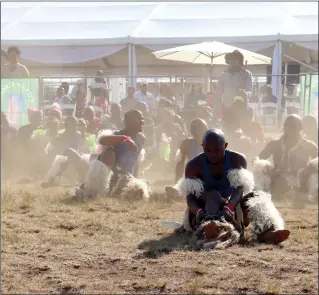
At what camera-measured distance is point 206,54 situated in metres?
A: 14.6

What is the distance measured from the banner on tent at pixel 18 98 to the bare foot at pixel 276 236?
7107mm

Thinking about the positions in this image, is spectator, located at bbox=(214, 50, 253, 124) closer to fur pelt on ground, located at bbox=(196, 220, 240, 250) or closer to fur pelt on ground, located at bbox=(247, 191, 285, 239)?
fur pelt on ground, located at bbox=(247, 191, 285, 239)

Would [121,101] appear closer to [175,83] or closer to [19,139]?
[175,83]

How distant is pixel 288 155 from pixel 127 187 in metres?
2.45

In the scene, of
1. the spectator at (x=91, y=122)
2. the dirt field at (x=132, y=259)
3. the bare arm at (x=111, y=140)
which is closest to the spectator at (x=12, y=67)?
the spectator at (x=91, y=122)

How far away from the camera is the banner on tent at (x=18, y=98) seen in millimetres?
12411

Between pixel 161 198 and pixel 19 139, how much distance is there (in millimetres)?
3795

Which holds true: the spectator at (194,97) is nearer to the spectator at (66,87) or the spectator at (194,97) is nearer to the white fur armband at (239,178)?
the spectator at (66,87)

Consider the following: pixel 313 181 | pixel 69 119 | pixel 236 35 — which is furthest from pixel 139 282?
pixel 236 35

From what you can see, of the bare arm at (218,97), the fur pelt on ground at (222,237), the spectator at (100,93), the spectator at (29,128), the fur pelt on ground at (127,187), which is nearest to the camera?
the fur pelt on ground at (222,237)

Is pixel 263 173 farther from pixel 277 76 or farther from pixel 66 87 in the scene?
pixel 66 87

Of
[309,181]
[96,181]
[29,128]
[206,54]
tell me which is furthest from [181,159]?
[206,54]

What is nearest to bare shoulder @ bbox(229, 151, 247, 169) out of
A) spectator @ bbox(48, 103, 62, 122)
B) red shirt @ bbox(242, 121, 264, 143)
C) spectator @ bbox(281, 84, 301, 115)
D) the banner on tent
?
red shirt @ bbox(242, 121, 264, 143)

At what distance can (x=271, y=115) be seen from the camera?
1321 cm
